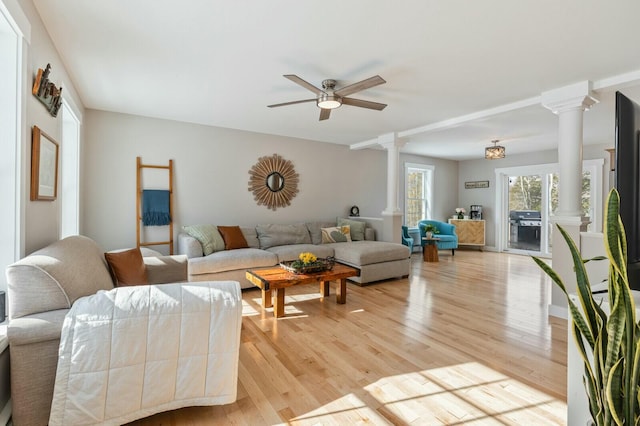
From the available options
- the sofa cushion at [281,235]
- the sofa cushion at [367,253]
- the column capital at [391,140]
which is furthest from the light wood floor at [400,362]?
the column capital at [391,140]

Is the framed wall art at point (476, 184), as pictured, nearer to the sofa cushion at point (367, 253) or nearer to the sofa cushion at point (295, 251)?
the sofa cushion at point (367, 253)

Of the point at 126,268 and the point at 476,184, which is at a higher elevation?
the point at 476,184

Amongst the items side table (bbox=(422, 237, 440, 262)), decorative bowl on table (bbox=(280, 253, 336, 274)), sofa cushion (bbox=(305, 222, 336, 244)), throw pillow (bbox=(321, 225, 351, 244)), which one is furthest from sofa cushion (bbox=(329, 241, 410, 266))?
side table (bbox=(422, 237, 440, 262))

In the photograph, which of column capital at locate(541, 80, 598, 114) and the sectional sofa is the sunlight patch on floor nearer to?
the sectional sofa

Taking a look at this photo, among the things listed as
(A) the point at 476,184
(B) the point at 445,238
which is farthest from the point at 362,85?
A: (A) the point at 476,184

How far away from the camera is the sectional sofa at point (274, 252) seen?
4102 mm

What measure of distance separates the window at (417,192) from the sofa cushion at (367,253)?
3.05 metres

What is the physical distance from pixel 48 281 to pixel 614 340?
2.32 m

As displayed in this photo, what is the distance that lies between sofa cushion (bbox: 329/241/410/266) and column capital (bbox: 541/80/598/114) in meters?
2.59

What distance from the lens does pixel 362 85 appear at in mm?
2654

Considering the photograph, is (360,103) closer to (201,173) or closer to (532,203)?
(201,173)

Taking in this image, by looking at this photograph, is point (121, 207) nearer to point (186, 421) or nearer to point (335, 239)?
point (335, 239)

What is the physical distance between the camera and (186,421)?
1.67m

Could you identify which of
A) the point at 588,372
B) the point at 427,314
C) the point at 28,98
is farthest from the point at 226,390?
the point at 427,314
